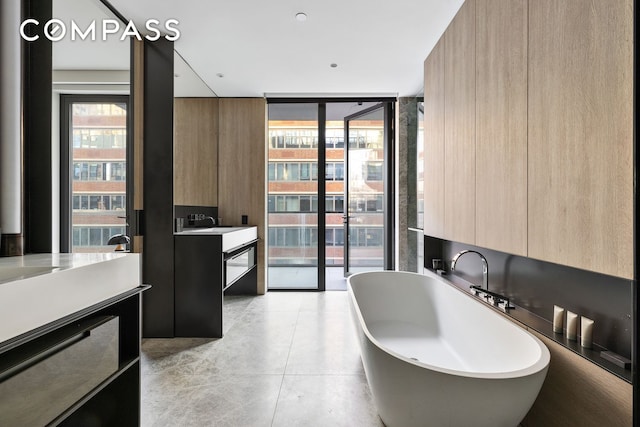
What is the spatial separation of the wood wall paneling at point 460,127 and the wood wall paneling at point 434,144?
9cm

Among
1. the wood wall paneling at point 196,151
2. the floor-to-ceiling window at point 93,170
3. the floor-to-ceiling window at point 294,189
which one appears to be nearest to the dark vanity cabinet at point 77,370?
the floor-to-ceiling window at point 93,170

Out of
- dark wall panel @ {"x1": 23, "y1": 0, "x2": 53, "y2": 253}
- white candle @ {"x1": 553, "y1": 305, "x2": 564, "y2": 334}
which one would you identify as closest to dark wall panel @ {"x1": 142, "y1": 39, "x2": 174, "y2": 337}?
dark wall panel @ {"x1": 23, "y1": 0, "x2": 53, "y2": 253}

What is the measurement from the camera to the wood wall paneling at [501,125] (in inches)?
62.2

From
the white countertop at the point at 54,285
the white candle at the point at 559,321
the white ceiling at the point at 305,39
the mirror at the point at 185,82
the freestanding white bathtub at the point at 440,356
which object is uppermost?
the white ceiling at the point at 305,39

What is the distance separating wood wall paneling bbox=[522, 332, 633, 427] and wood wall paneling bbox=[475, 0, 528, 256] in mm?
528

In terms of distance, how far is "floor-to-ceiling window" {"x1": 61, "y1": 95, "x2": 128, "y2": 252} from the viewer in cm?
180

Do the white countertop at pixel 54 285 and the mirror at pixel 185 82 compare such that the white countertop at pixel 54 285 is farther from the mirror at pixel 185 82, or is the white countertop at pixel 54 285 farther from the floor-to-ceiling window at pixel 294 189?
the floor-to-ceiling window at pixel 294 189

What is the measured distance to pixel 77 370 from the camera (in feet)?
3.80

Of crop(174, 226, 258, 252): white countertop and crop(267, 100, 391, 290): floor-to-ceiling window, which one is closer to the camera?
crop(174, 226, 258, 252): white countertop

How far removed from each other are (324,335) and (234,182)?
2387 millimetres

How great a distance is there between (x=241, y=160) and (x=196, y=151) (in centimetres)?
84

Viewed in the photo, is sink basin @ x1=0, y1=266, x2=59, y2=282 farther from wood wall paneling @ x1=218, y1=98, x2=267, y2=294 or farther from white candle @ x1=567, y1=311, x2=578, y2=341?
wood wall paneling @ x1=218, y1=98, x2=267, y2=294

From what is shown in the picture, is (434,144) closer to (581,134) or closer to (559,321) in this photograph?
(581,134)

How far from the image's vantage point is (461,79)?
89.0 inches
